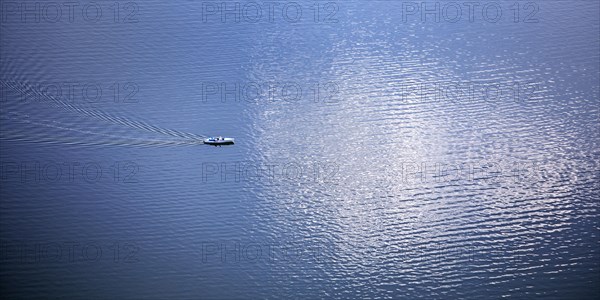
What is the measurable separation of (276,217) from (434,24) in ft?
5.76

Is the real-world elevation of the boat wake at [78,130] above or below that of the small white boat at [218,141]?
above

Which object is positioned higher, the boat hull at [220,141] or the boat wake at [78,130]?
the boat wake at [78,130]

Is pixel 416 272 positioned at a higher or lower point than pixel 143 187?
lower

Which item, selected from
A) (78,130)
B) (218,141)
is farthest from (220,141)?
(78,130)

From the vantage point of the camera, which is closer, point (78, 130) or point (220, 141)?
point (220, 141)

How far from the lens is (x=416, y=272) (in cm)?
441

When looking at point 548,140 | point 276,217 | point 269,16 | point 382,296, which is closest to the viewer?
point 382,296

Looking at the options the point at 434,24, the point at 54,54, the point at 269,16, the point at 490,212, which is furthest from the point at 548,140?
the point at 54,54

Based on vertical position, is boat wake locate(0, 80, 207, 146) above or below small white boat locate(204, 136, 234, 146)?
above

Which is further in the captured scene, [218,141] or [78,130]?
[78,130]

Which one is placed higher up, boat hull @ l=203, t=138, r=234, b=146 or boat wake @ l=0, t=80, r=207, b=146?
boat wake @ l=0, t=80, r=207, b=146

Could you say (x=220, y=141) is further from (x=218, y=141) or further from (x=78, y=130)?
(x=78, y=130)

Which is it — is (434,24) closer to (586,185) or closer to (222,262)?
(586,185)

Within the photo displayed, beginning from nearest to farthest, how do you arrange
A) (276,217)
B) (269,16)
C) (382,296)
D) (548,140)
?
(382,296) < (276,217) < (548,140) < (269,16)
